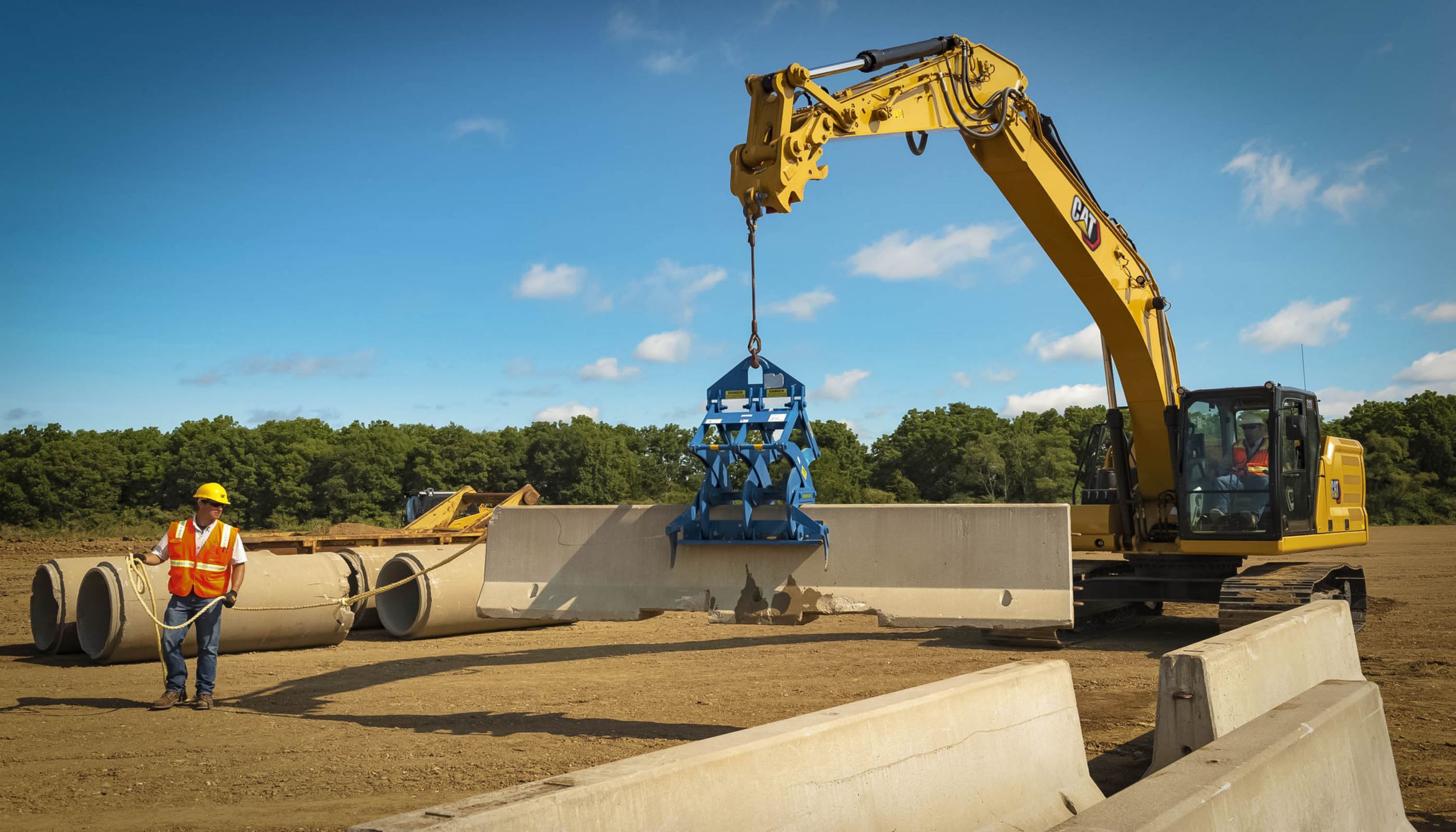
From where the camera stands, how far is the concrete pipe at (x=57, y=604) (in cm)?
1124

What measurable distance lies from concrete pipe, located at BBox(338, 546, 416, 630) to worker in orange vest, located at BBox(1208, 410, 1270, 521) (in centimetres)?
1003

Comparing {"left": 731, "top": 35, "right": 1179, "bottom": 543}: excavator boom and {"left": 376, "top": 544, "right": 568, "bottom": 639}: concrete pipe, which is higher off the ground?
{"left": 731, "top": 35, "right": 1179, "bottom": 543}: excavator boom

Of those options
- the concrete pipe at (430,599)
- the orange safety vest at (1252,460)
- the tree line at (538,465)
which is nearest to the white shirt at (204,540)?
the concrete pipe at (430,599)

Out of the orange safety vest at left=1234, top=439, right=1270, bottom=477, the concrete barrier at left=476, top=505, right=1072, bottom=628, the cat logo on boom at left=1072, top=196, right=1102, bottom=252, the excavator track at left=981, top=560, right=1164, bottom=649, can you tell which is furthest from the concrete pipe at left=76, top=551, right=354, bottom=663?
the orange safety vest at left=1234, top=439, right=1270, bottom=477

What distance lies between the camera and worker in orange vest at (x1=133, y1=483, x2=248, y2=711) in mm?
8547

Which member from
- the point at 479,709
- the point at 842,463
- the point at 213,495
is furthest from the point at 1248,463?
the point at 842,463

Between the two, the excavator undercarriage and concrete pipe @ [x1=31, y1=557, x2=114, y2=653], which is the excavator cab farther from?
concrete pipe @ [x1=31, y1=557, x2=114, y2=653]

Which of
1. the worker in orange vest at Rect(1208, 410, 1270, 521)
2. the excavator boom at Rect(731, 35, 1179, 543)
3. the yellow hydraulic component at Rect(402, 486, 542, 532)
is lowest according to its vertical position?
the yellow hydraulic component at Rect(402, 486, 542, 532)

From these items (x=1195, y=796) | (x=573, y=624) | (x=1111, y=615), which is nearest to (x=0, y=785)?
(x=1195, y=796)

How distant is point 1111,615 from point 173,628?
10747mm

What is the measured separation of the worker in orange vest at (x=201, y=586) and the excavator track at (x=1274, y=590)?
9.19m

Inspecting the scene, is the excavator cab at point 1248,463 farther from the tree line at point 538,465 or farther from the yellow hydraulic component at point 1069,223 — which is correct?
the tree line at point 538,465

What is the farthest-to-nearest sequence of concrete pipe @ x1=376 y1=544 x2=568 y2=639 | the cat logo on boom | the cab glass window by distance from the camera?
concrete pipe @ x1=376 y1=544 x2=568 y2=639 < the cab glass window < the cat logo on boom

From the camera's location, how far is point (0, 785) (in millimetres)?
6152
